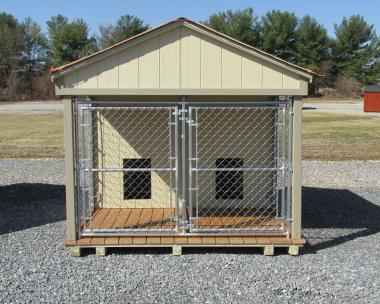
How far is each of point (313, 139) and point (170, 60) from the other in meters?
15.4

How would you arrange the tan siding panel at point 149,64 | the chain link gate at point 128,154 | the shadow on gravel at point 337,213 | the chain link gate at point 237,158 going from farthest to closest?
the chain link gate at point 128,154
the chain link gate at point 237,158
the shadow on gravel at point 337,213
the tan siding panel at point 149,64

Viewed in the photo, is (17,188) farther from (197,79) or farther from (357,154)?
(357,154)

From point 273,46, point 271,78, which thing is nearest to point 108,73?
point 271,78

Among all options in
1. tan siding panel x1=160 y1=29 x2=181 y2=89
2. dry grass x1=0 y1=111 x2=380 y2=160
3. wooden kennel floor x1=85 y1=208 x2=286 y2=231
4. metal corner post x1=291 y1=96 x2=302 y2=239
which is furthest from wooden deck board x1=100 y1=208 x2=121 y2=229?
dry grass x1=0 y1=111 x2=380 y2=160

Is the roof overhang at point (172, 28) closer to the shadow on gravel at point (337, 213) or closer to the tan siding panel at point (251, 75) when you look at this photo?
the tan siding panel at point (251, 75)

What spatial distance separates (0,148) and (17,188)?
301 inches

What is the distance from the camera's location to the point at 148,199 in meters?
8.13

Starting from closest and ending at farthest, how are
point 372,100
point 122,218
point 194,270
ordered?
point 194,270 < point 122,218 < point 372,100

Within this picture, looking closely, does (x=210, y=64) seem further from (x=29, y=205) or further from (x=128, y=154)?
(x=29, y=205)

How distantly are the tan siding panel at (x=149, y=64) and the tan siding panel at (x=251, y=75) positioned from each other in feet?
3.44

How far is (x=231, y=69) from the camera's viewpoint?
611 cm

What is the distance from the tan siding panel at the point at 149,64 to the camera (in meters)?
6.05

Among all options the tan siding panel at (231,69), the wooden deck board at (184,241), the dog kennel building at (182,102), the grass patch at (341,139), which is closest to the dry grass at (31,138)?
the grass patch at (341,139)

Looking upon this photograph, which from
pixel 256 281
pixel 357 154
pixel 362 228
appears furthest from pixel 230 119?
pixel 357 154
